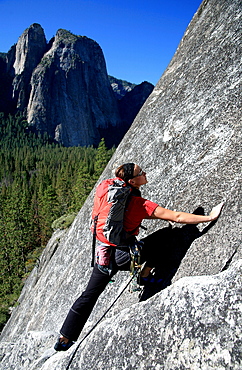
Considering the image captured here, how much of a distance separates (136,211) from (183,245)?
45.6 inches

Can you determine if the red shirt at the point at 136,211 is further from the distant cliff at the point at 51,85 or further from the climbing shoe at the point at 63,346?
the distant cliff at the point at 51,85

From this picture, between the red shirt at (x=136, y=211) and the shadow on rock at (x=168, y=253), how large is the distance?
0.79m

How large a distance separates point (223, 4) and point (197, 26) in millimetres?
938

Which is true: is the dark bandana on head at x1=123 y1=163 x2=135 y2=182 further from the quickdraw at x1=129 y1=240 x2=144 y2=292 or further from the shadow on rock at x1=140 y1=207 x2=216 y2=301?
Result: the shadow on rock at x1=140 y1=207 x2=216 y2=301

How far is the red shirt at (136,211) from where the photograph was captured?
3883 millimetres

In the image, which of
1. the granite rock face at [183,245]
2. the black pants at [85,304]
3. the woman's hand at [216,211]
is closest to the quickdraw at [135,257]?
the black pants at [85,304]

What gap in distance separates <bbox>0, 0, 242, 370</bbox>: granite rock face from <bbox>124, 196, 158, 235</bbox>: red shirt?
90cm

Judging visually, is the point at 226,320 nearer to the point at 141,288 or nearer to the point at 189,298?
the point at 189,298

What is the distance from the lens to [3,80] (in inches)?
7397

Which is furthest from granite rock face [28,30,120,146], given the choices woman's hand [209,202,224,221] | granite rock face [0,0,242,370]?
woman's hand [209,202,224,221]

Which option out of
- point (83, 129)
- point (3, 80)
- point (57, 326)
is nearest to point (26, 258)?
point (57, 326)

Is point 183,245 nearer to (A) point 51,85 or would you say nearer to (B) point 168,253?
(B) point 168,253

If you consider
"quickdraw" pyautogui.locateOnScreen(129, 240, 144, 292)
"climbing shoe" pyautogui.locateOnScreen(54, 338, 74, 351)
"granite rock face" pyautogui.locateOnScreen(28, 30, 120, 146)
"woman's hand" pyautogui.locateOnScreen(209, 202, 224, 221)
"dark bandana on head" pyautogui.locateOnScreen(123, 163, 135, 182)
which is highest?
"granite rock face" pyautogui.locateOnScreen(28, 30, 120, 146)

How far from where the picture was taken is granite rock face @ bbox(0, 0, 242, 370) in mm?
2652
